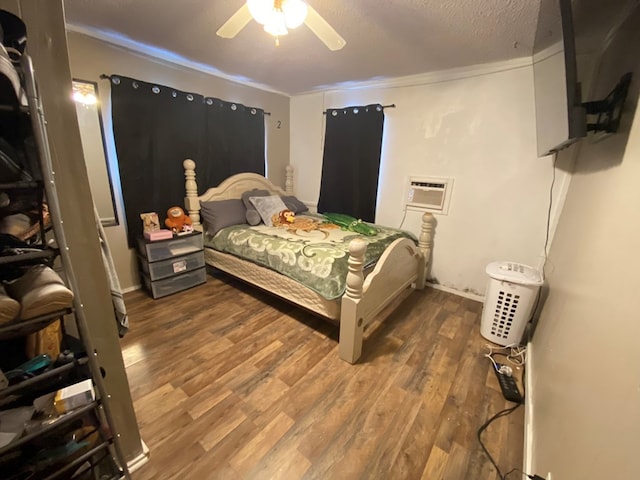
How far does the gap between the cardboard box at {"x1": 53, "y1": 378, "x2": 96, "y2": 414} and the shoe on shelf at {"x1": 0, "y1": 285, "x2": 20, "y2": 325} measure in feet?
1.04

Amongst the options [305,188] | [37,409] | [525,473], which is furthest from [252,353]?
[305,188]

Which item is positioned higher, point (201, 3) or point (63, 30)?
point (201, 3)

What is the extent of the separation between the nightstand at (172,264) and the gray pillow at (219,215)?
7.2 inches

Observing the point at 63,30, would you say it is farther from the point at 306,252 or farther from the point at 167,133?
the point at 167,133

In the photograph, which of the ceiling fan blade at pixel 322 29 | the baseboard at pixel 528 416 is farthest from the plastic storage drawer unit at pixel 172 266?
the baseboard at pixel 528 416

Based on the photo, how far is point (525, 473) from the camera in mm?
1172

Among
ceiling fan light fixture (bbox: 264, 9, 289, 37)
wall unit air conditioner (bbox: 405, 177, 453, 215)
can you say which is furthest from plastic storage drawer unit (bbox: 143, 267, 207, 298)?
wall unit air conditioner (bbox: 405, 177, 453, 215)

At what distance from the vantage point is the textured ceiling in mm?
1616

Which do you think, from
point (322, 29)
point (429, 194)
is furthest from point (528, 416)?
point (322, 29)

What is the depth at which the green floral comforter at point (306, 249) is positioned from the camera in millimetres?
1982

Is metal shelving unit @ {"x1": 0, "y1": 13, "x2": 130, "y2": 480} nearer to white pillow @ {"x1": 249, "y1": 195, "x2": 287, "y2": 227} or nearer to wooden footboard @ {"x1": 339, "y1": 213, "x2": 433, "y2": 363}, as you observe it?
wooden footboard @ {"x1": 339, "y1": 213, "x2": 433, "y2": 363}

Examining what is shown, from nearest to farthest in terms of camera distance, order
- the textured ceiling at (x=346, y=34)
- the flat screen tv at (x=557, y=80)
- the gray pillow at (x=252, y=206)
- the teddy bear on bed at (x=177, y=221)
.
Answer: the flat screen tv at (x=557, y=80), the textured ceiling at (x=346, y=34), the teddy bear on bed at (x=177, y=221), the gray pillow at (x=252, y=206)

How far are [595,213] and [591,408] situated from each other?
36.3 inches

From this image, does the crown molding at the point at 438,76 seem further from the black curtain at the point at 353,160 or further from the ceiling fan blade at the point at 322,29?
the ceiling fan blade at the point at 322,29
